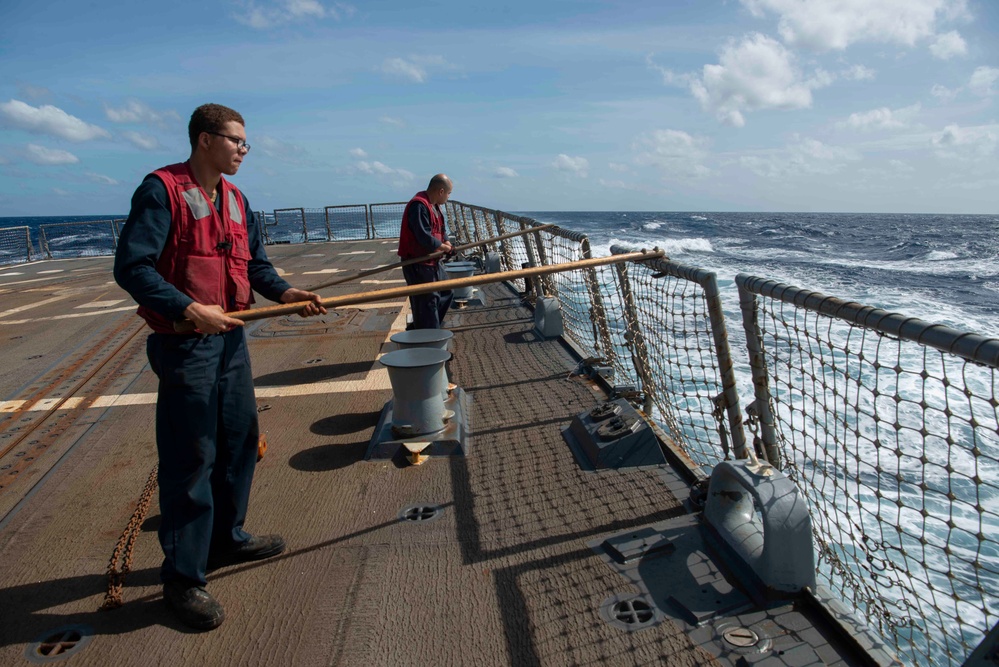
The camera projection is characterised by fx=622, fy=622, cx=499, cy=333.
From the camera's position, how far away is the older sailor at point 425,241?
5.67 metres

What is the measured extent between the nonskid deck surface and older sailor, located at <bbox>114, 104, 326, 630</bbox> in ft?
1.04

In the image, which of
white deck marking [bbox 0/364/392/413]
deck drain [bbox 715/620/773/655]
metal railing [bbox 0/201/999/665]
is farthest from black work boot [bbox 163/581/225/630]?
white deck marking [bbox 0/364/392/413]

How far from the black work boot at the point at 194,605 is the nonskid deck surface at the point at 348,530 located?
0.16ft

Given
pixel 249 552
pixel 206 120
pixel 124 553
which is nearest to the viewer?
pixel 206 120

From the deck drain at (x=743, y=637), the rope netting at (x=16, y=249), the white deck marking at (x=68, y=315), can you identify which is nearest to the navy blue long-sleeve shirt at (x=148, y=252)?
the deck drain at (x=743, y=637)

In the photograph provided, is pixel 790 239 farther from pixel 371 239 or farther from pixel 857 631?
pixel 857 631

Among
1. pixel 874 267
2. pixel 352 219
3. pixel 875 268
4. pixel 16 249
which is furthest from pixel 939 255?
pixel 16 249

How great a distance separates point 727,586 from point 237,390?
214cm

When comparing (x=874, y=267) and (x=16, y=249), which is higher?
(x=16, y=249)

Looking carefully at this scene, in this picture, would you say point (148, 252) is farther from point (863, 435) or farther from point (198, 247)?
point (863, 435)

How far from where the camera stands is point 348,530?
10.0ft

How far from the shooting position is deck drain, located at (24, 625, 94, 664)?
2.30m

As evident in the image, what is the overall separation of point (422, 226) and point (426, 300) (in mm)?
690

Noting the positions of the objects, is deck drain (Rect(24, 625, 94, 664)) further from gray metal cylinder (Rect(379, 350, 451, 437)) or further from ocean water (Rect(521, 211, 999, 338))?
ocean water (Rect(521, 211, 999, 338))
